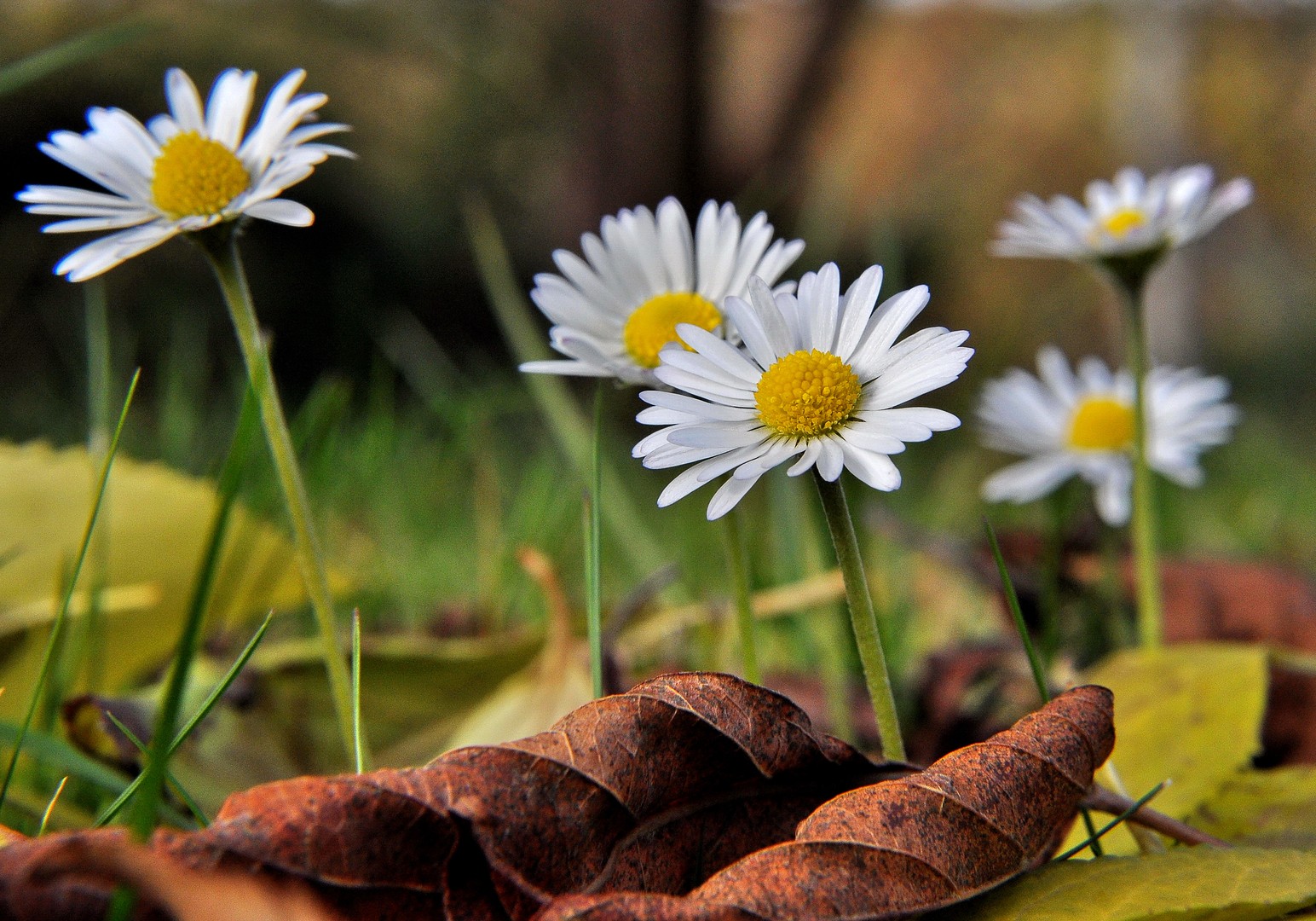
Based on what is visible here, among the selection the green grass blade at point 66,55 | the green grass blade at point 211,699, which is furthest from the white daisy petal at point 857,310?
the green grass blade at point 66,55

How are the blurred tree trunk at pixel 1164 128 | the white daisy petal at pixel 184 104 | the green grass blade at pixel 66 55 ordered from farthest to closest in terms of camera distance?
1. the blurred tree trunk at pixel 1164 128
2. the green grass blade at pixel 66 55
3. the white daisy petal at pixel 184 104

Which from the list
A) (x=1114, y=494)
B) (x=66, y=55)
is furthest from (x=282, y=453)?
(x=1114, y=494)

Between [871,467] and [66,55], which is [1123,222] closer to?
[871,467]

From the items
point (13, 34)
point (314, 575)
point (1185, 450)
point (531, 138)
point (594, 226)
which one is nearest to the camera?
point (314, 575)

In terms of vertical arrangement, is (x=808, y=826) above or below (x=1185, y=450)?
below

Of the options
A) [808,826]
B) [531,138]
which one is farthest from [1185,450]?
[531,138]

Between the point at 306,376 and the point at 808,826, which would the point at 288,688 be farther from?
the point at 306,376

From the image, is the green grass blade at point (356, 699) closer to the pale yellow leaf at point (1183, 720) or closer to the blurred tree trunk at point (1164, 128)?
the pale yellow leaf at point (1183, 720)
